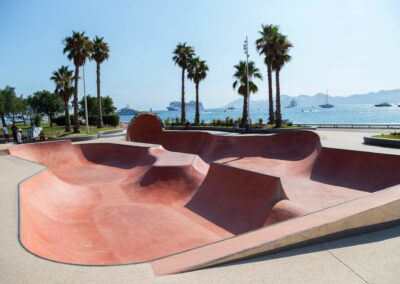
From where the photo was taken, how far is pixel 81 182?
15625 mm

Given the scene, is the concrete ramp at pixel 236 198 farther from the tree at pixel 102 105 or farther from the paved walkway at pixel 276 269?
the tree at pixel 102 105

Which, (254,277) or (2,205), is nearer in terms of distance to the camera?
(254,277)

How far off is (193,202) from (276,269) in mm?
8519

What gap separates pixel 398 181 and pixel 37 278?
515 inches

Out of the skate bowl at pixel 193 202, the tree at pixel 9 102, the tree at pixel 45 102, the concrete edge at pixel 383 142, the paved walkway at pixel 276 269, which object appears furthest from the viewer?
the tree at pixel 45 102

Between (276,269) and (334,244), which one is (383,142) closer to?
(334,244)

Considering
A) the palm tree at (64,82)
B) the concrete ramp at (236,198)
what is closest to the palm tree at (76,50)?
the palm tree at (64,82)

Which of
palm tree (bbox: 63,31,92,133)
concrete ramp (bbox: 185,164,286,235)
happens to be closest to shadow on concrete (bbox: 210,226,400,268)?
concrete ramp (bbox: 185,164,286,235)

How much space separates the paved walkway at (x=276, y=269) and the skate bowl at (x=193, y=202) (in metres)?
0.20

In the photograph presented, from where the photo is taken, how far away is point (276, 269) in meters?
4.17

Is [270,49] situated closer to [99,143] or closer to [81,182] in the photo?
[99,143]

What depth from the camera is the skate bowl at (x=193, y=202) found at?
5.19 meters

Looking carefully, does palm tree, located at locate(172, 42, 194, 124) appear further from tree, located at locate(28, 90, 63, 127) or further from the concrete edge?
tree, located at locate(28, 90, 63, 127)

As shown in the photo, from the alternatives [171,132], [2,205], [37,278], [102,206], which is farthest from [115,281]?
[171,132]
